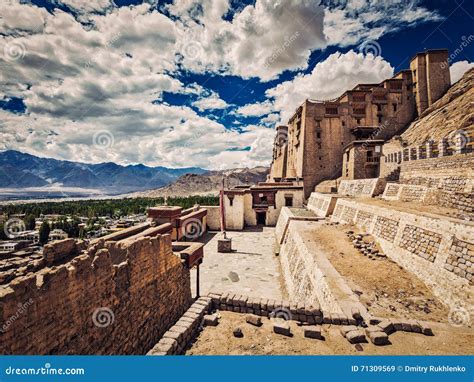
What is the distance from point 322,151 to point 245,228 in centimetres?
2080

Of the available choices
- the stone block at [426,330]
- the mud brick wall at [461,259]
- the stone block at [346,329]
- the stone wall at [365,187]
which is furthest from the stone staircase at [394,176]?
the stone block at [346,329]

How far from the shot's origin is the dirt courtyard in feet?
16.6

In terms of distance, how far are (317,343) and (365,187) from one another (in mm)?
19603

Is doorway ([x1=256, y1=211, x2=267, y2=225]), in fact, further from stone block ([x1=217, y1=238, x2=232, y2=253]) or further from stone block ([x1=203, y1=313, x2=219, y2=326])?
stone block ([x1=203, y1=313, x2=219, y2=326])

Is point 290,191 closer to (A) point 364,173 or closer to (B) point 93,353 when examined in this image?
(A) point 364,173

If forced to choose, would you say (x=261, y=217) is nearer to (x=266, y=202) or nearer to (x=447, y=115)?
(x=266, y=202)

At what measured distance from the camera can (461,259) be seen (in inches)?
Answer: 261

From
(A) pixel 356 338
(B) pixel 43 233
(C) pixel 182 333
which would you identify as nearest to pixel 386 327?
(A) pixel 356 338

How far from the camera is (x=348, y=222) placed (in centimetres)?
1619

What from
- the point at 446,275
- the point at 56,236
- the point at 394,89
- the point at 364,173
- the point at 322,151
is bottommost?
the point at 56,236

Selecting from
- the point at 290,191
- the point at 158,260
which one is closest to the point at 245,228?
the point at 290,191
